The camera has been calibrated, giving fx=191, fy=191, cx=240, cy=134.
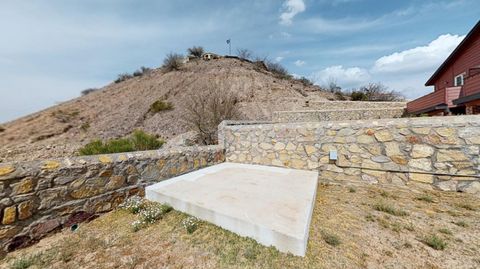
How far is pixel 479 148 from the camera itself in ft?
11.1

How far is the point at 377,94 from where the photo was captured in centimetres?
2202

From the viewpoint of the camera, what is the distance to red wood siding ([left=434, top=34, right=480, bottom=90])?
10.1 m

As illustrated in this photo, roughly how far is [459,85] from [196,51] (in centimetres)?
3102

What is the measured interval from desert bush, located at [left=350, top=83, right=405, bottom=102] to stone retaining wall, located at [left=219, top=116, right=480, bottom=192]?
20.8 metres

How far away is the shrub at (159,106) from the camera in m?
19.4

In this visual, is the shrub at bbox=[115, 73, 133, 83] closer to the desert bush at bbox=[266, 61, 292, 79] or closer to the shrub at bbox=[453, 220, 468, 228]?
the desert bush at bbox=[266, 61, 292, 79]

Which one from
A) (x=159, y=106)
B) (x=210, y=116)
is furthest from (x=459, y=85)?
(x=159, y=106)

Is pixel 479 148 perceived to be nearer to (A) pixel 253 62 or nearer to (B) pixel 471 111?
(B) pixel 471 111

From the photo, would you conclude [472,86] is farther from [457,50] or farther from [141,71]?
[141,71]

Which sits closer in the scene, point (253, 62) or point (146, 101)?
point (146, 101)

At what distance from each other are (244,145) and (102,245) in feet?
13.3

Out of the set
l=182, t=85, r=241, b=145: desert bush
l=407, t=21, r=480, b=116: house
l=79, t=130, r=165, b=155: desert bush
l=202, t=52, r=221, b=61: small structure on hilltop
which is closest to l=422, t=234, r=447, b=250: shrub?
l=182, t=85, r=241, b=145: desert bush

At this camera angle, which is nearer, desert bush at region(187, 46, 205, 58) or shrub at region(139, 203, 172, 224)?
shrub at region(139, 203, 172, 224)

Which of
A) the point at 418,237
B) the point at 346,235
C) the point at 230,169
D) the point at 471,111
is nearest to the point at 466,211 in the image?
the point at 418,237
